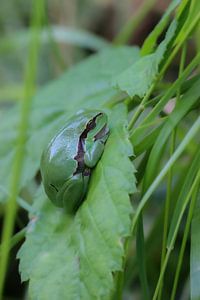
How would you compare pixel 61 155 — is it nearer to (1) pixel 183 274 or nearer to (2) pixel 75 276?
(2) pixel 75 276

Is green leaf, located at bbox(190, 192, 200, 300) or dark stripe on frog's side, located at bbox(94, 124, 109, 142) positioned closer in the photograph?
green leaf, located at bbox(190, 192, 200, 300)

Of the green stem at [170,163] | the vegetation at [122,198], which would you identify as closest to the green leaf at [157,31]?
the vegetation at [122,198]

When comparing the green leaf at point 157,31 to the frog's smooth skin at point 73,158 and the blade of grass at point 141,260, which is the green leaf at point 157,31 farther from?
the blade of grass at point 141,260

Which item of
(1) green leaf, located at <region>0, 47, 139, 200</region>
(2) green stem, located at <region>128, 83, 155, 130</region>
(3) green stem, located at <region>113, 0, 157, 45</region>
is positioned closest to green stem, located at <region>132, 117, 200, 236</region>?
(2) green stem, located at <region>128, 83, 155, 130</region>

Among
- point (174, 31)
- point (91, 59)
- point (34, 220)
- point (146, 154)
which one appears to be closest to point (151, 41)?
point (174, 31)

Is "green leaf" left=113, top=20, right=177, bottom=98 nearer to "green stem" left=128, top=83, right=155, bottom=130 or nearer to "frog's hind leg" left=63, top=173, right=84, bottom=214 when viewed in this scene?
"green stem" left=128, top=83, right=155, bottom=130

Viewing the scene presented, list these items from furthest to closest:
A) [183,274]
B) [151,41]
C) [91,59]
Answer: [91,59]
[183,274]
[151,41]

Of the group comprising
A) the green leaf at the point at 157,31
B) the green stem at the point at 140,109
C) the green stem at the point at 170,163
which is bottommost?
the green stem at the point at 170,163
